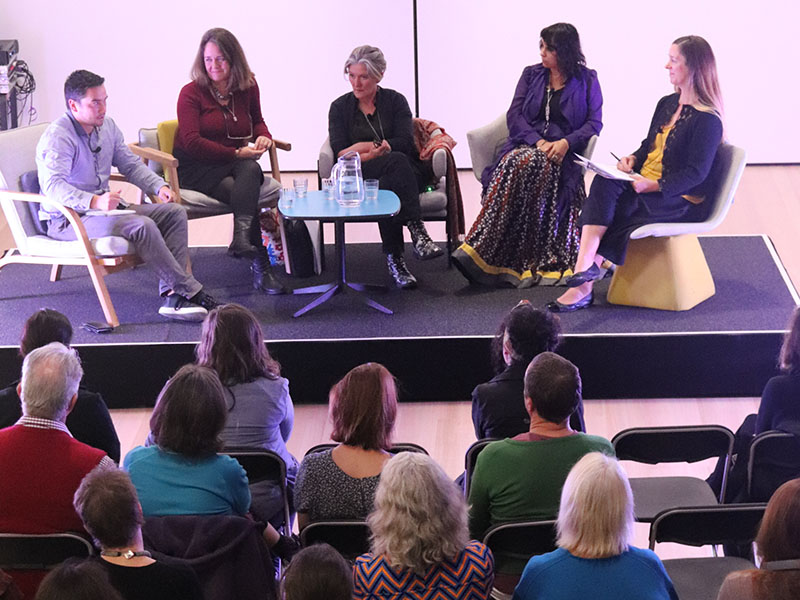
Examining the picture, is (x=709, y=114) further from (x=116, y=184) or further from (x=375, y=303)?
(x=116, y=184)

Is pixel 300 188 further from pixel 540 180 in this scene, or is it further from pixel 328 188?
pixel 540 180

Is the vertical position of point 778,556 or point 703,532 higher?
point 778,556

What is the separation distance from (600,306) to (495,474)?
2.43 metres

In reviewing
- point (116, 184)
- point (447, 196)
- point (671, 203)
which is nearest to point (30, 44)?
point (116, 184)

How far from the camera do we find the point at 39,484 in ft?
8.61

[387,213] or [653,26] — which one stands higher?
[653,26]

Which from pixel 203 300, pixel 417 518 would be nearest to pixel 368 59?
pixel 203 300

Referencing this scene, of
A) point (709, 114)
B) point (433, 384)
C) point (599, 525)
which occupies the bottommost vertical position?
point (433, 384)

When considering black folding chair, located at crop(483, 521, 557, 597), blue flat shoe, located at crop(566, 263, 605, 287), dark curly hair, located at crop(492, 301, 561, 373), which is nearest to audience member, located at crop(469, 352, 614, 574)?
black folding chair, located at crop(483, 521, 557, 597)

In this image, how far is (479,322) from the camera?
4719mm

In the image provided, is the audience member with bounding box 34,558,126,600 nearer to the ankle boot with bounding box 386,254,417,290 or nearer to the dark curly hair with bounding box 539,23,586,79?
the ankle boot with bounding box 386,254,417,290

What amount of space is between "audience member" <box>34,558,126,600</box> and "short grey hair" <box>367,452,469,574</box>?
0.61m

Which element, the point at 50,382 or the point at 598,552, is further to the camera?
the point at 50,382

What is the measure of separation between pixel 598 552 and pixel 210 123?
3.64 meters
